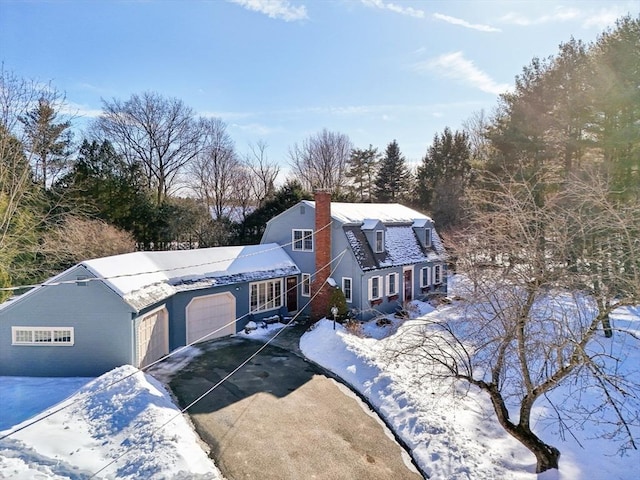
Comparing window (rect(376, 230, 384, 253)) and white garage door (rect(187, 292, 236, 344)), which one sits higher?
window (rect(376, 230, 384, 253))

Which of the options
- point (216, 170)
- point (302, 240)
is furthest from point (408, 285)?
point (216, 170)

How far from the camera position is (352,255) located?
63.1 ft

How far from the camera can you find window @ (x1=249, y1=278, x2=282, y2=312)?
731 inches

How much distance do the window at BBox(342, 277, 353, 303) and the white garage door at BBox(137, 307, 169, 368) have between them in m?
8.46

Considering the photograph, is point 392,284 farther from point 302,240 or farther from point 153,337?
point 153,337

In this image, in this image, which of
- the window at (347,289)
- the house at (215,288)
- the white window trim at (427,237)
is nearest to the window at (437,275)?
the house at (215,288)

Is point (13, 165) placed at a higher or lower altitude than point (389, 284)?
higher

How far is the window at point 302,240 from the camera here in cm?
2047

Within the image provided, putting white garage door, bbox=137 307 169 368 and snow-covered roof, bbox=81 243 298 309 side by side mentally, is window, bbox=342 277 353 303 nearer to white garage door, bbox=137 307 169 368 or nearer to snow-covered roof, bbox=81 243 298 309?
snow-covered roof, bbox=81 243 298 309

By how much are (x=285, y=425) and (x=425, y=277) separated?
15757mm

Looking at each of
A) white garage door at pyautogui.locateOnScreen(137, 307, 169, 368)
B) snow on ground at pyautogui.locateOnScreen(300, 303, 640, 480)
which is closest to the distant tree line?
white garage door at pyautogui.locateOnScreen(137, 307, 169, 368)

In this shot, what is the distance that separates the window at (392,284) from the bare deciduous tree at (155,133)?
19.8m

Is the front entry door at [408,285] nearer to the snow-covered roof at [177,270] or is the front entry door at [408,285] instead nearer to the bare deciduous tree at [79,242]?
the snow-covered roof at [177,270]

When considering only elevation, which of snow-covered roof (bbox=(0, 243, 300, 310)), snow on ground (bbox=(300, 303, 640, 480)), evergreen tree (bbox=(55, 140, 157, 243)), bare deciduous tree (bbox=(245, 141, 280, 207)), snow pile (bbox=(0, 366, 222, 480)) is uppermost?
bare deciduous tree (bbox=(245, 141, 280, 207))
